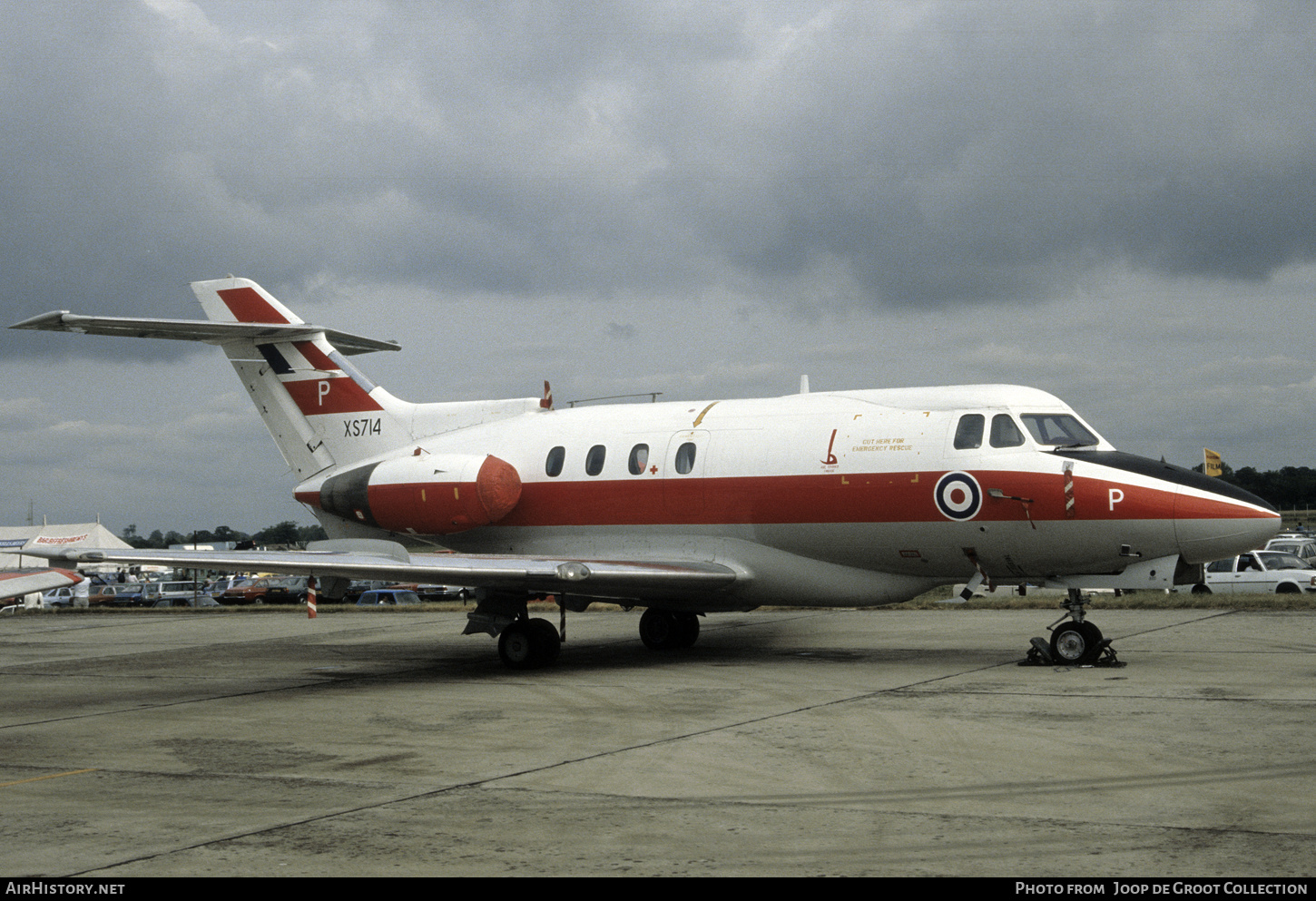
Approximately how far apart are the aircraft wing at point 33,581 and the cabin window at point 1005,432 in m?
10.7

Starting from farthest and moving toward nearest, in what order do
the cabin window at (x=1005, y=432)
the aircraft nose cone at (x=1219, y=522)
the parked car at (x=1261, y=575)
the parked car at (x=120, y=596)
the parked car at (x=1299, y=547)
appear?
the parked car at (x=120, y=596), the parked car at (x=1299, y=547), the parked car at (x=1261, y=575), the cabin window at (x=1005, y=432), the aircraft nose cone at (x=1219, y=522)

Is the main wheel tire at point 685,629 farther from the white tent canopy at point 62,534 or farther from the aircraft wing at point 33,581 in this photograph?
the white tent canopy at point 62,534

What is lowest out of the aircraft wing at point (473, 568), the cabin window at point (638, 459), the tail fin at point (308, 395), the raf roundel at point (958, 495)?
the aircraft wing at point (473, 568)

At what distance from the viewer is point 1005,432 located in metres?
15.1

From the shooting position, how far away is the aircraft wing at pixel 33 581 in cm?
808

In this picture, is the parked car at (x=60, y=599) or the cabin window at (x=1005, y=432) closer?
the cabin window at (x=1005, y=432)

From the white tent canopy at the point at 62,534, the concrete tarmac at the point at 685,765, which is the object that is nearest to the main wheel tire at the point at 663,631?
the concrete tarmac at the point at 685,765

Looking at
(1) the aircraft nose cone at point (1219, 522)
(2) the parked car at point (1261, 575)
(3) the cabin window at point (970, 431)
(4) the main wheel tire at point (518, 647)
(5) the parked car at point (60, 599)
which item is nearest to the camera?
(1) the aircraft nose cone at point (1219, 522)

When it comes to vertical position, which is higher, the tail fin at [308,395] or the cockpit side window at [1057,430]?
the tail fin at [308,395]

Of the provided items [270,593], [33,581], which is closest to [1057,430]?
[33,581]

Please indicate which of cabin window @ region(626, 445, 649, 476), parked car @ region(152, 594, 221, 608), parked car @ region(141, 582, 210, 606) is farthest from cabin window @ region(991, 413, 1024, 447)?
parked car @ region(141, 582, 210, 606)

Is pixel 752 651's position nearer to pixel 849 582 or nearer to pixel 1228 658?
pixel 849 582
